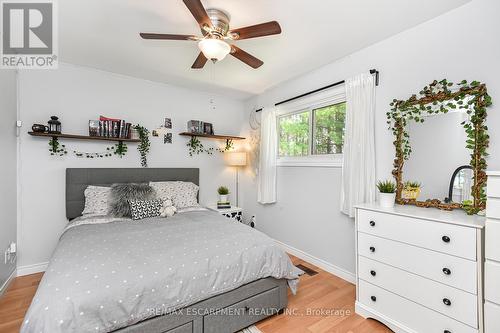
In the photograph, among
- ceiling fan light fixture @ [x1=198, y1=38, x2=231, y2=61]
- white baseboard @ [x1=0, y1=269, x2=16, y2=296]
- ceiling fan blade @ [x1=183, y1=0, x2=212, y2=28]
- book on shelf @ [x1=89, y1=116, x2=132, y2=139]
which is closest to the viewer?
ceiling fan blade @ [x1=183, y1=0, x2=212, y2=28]

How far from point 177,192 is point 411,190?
280cm

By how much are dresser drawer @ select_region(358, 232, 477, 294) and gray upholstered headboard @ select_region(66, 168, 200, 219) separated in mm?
2791

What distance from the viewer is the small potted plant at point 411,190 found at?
202 cm

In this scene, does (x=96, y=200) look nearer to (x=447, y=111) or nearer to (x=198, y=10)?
(x=198, y=10)

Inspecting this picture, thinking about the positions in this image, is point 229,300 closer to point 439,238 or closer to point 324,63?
point 439,238

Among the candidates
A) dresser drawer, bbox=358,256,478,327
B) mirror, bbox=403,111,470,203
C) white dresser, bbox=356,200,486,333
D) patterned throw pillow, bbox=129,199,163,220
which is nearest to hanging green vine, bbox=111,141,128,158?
patterned throw pillow, bbox=129,199,163,220

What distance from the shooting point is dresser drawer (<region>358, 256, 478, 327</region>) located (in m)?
1.41

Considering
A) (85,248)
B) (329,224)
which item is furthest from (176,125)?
(329,224)

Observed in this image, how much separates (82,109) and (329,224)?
3.58 metres

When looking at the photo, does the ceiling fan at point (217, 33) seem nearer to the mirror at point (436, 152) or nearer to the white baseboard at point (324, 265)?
the mirror at point (436, 152)

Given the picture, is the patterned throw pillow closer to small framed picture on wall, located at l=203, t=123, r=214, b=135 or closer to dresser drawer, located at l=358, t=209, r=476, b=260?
small framed picture on wall, located at l=203, t=123, r=214, b=135

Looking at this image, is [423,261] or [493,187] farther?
[423,261]

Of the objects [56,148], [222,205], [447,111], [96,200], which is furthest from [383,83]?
[56,148]

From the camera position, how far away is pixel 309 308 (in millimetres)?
2086
